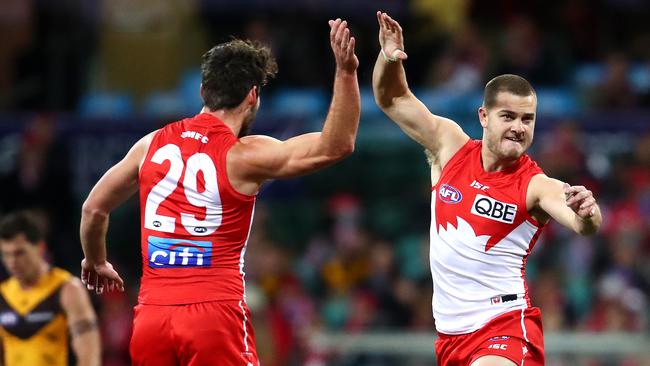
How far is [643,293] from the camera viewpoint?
1198cm

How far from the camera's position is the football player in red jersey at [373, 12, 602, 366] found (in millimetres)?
6648

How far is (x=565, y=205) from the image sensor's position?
21.0 ft

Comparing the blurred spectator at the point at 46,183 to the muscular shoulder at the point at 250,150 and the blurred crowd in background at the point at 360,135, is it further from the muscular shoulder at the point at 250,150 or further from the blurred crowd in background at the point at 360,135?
the muscular shoulder at the point at 250,150

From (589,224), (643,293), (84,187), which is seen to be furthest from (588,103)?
(589,224)

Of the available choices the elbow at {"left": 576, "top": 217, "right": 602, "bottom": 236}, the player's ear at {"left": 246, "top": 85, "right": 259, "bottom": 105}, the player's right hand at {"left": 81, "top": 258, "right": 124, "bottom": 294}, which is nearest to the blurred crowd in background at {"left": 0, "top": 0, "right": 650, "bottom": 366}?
the player's right hand at {"left": 81, "top": 258, "right": 124, "bottom": 294}

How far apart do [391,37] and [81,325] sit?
9.80 ft

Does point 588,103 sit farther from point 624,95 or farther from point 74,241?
point 74,241

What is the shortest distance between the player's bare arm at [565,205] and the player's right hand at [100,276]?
2295mm

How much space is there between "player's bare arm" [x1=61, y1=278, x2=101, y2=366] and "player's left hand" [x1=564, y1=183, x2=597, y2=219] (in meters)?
3.69

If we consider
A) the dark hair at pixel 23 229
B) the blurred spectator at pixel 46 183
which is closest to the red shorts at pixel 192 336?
the dark hair at pixel 23 229

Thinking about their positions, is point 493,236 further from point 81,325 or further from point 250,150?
point 81,325

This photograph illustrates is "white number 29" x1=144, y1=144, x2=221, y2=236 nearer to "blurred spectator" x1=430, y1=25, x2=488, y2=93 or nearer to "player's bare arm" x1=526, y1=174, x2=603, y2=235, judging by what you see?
"player's bare arm" x1=526, y1=174, x2=603, y2=235

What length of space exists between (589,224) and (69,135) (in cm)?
911

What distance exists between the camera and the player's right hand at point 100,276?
6.69 m
